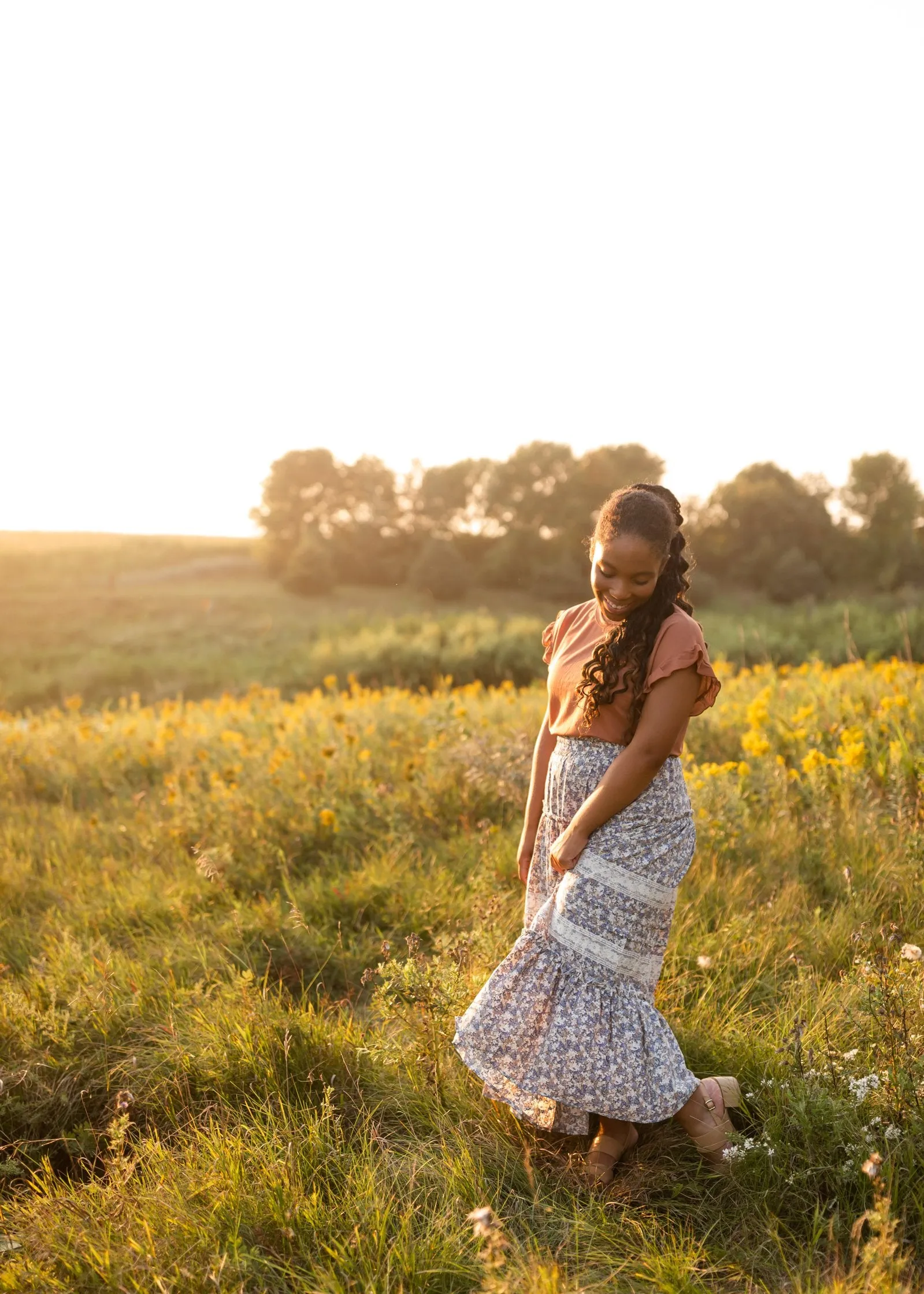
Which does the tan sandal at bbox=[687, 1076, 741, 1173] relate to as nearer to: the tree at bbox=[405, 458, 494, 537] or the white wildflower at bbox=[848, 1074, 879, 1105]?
the white wildflower at bbox=[848, 1074, 879, 1105]

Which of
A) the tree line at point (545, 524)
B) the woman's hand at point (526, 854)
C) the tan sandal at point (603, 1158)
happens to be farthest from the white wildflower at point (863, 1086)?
the tree line at point (545, 524)

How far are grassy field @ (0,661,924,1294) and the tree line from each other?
3015 cm

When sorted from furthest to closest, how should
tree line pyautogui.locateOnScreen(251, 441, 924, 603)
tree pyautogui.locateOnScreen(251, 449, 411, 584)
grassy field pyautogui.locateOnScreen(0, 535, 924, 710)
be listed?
tree pyautogui.locateOnScreen(251, 449, 411, 584) < tree line pyautogui.locateOnScreen(251, 441, 924, 603) < grassy field pyautogui.locateOnScreen(0, 535, 924, 710)

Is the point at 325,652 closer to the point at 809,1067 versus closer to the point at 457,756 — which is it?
the point at 457,756

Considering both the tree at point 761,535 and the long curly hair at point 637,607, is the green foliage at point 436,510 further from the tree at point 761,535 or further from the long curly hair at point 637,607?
the long curly hair at point 637,607

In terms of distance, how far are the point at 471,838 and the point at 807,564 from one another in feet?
117

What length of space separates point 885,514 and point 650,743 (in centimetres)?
4278

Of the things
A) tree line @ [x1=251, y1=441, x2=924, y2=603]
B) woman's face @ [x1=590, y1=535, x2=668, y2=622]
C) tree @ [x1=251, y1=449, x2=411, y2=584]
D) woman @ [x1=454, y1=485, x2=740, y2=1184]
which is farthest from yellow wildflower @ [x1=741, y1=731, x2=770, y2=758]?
tree @ [x1=251, y1=449, x2=411, y2=584]

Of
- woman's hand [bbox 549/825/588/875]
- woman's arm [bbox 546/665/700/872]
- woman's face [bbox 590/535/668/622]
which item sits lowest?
woman's hand [bbox 549/825/588/875]

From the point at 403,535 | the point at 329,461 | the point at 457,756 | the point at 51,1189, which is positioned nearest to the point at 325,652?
the point at 457,756

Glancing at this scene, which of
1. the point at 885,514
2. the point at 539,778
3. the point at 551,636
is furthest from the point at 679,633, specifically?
the point at 885,514

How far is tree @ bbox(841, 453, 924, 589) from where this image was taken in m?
34.3

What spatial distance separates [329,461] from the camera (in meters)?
43.1

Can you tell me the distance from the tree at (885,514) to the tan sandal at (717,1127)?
115ft
